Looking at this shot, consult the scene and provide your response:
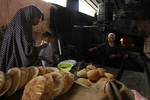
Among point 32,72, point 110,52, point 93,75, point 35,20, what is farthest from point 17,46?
point 110,52

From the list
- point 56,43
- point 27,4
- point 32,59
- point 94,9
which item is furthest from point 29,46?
point 94,9

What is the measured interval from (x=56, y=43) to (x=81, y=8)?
1.98 meters

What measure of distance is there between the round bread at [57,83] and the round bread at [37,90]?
0.04 m

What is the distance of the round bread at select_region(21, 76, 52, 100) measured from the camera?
0.93 meters

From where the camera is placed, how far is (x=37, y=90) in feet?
3.10

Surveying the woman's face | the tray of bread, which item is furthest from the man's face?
the tray of bread

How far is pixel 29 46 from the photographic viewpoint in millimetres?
2354

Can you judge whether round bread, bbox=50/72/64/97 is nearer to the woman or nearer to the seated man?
the woman

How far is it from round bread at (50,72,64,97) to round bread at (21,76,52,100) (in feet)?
0.14

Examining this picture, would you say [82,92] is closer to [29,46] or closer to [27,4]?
[29,46]

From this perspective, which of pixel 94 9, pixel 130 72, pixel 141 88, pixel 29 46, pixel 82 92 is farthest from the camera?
pixel 94 9

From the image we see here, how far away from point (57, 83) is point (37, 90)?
0.13 metres

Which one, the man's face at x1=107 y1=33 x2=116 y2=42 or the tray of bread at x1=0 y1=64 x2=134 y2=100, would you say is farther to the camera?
the man's face at x1=107 y1=33 x2=116 y2=42

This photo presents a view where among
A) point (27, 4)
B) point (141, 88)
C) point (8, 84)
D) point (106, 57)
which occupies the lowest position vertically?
point (141, 88)
